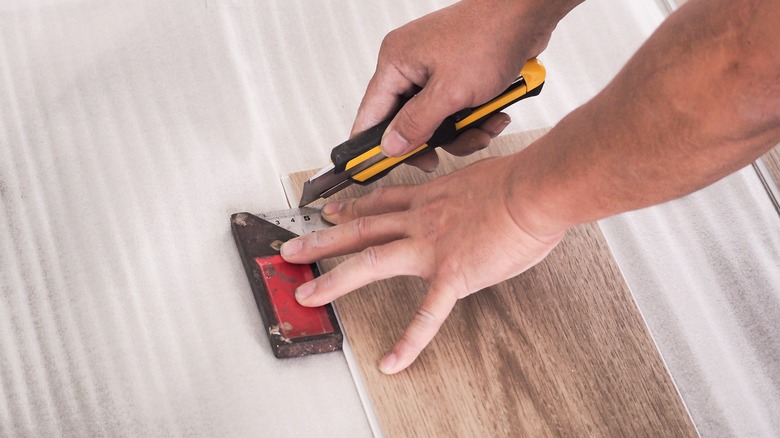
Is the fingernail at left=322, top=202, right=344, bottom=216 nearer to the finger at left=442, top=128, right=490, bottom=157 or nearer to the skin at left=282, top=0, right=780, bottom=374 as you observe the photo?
the skin at left=282, top=0, right=780, bottom=374

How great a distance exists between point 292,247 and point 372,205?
0.43 feet

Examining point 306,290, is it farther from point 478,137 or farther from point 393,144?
point 478,137

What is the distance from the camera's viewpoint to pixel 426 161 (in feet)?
3.52

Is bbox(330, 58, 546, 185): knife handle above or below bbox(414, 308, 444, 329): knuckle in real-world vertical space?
above

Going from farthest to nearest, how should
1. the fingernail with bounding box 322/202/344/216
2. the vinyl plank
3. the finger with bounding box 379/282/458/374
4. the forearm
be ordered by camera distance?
the vinyl plank, the fingernail with bounding box 322/202/344/216, the finger with bounding box 379/282/458/374, the forearm

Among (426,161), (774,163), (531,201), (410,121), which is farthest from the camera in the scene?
(774,163)

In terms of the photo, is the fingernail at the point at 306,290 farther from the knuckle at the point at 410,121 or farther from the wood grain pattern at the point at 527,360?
the knuckle at the point at 410,121

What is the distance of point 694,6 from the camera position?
2.20ft

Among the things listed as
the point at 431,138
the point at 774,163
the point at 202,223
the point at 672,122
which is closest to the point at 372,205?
the point at 431,138

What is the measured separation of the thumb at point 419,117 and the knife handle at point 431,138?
2 centimetres

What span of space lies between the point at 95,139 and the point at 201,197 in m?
0.16

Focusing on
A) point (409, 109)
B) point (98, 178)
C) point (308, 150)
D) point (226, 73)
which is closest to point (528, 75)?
point (409, 109)

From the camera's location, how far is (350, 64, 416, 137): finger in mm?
1003

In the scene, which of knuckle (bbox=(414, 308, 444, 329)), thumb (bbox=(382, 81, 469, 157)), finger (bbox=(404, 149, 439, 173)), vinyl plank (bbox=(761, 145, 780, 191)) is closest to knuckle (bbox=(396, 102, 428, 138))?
thumb (bbox=(382, 81, 469, 157))
